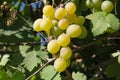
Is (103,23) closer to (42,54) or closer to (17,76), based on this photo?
(42,54)

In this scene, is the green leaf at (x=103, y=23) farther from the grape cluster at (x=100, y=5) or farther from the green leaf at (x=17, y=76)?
the green leaf at (x=17, y=76)

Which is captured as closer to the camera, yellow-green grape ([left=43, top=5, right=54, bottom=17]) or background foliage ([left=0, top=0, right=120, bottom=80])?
yellow-green grape ([left=43, top=5, right=54, bottom=17])

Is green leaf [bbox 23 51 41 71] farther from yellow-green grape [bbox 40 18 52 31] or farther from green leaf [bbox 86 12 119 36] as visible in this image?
green leaf [bbox 86 12 119 36]

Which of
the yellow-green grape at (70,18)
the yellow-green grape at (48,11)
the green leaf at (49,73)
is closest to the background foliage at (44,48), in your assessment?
the green leaf at (49,73)

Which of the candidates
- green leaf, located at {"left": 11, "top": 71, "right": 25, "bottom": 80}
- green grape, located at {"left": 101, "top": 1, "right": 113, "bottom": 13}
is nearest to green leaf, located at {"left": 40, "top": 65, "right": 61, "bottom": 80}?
green leaf, located at {"left": 11, "top": 71, "right": 25, "bottom": 80}

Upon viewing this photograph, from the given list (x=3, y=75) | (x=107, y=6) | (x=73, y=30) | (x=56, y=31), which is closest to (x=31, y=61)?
(x=3, y=75)

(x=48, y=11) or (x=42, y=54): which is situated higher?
(x=48, y=11)
